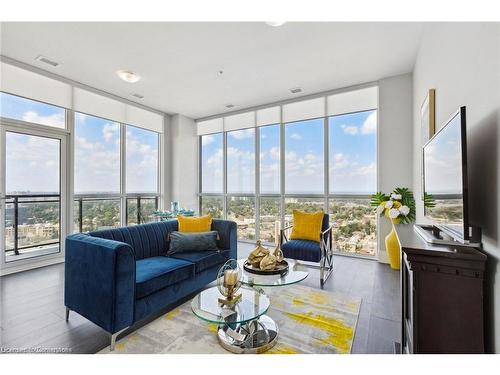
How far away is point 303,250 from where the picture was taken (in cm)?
303

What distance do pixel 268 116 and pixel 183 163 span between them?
2366 millimetres

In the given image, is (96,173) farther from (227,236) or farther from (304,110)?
(304,110)

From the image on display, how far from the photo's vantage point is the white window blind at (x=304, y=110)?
457 centimetres

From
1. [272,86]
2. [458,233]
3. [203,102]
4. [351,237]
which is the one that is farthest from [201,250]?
[203,102]

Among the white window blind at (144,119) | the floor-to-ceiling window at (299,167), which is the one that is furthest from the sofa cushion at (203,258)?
the white window blind at (144,119)

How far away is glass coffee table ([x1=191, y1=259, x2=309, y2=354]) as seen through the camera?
1605 millimetres

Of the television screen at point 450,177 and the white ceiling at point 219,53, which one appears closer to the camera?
the television screen at point 450,177

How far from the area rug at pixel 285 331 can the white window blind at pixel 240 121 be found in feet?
12.9

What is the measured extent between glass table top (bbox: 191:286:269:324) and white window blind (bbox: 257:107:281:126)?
390 cm

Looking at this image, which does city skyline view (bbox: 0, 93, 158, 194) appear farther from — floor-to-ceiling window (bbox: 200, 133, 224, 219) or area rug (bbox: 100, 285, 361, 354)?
area rug (bbox: 100, 285, 361, 354)

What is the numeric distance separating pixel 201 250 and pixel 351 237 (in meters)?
2.83

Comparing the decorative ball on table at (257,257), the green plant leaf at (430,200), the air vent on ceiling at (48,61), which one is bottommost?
the decorative ball on table at (257,257)

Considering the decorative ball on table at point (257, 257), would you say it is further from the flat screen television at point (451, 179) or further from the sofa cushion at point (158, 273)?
the flat screen television at point (451, 179)

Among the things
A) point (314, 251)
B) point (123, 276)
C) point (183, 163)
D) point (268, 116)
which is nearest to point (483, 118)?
point (314, 251)
